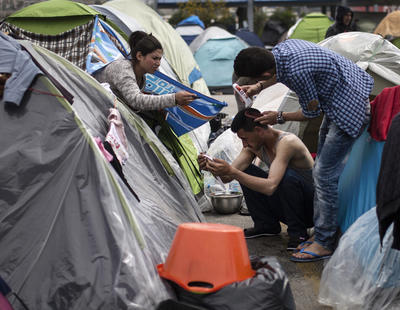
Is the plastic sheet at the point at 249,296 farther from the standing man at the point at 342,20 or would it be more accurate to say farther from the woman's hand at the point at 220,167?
the standing man at the point at 342,20

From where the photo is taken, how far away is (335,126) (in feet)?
12.3

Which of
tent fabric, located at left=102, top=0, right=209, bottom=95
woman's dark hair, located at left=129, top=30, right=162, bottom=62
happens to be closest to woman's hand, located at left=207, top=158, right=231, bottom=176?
woman's dark hair, located at left=129, top=30, right=162, bottom=62

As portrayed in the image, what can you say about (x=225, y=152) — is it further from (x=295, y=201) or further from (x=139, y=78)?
(x=295, y=201)

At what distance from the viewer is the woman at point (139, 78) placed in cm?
435

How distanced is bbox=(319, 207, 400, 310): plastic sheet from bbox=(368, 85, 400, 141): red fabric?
61 cm

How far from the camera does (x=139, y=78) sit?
186 inches

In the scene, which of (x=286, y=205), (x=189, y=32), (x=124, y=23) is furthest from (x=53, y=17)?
(x=189, y=32)

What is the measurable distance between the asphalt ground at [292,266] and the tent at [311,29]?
12752mm

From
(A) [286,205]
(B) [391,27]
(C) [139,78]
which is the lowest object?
(B) [391,27]

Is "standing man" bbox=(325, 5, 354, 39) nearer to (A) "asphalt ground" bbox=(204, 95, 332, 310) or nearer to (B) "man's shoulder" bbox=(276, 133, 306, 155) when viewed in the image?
(A) "asphalt ground" bbox=(204, 95, 332, 310)

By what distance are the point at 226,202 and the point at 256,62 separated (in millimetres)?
1855

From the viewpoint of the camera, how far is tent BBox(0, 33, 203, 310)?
9.26 feet

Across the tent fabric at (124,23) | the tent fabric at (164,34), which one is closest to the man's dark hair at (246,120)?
the tent fabric at (124,23)

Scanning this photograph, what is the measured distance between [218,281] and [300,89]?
143 centimetres
